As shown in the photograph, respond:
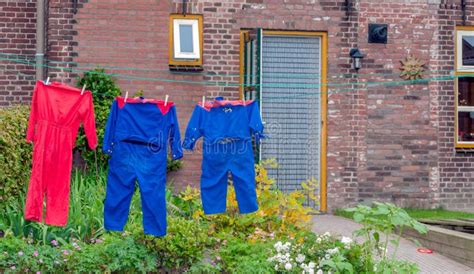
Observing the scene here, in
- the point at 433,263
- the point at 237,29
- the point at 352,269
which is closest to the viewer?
the point at 352,269

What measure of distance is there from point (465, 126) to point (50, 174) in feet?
25.3

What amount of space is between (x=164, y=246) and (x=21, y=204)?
7.48ft

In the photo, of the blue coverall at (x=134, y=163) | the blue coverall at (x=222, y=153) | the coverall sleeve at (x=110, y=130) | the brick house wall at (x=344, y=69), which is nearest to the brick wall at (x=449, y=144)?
the brick house wall at (x=344, y=69)

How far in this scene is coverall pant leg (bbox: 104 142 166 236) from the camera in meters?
7.09

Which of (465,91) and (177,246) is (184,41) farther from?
(177,246)

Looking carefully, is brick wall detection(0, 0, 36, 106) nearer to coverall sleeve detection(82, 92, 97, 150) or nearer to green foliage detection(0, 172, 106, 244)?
green foliage detection(0, 172, 106, 244)

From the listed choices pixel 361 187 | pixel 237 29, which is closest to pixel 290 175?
pixel 361 187

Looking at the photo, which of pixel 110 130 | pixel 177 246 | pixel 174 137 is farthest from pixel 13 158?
pixel 177 246

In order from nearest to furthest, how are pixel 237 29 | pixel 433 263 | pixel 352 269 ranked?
pixel 352 269
pixel 433 263
pixel 237 29

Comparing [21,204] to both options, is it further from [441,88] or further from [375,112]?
[441,88]

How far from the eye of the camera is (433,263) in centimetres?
835

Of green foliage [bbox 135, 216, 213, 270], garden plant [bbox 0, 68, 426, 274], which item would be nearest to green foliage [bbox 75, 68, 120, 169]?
garden plant [bbox 0, 68, 426, 274]

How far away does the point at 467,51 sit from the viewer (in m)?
12.5

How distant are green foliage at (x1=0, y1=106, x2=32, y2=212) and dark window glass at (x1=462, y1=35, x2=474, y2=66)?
717 centimetres
